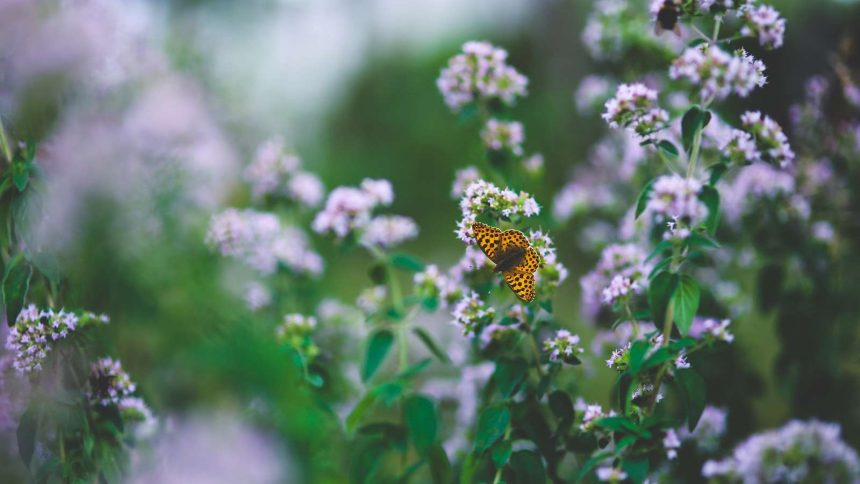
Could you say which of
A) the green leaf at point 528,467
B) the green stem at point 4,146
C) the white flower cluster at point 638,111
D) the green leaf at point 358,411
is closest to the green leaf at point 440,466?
the green leaf at point 358,411

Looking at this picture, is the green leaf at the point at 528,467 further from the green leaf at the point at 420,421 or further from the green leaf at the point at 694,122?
the green leaf at the point at 694,122

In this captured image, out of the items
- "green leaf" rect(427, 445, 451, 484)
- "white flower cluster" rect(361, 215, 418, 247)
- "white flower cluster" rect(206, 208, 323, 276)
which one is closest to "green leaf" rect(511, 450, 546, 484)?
"green leaf" rect(427, 445, 451, 484)

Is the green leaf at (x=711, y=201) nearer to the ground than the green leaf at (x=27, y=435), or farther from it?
farther from it

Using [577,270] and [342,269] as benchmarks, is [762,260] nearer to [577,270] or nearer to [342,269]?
[577,270]

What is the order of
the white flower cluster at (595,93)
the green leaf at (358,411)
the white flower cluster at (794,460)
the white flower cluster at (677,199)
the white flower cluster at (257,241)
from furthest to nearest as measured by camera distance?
the white flower cluster at (595,93) < the white flower cluster at (257,241) < the white flower cluster at (794,460) < the green leaf at (358,411) < the white flower cluster at (677,199)

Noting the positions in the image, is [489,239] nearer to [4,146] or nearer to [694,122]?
[694,122]

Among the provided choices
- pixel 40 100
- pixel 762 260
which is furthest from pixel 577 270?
pixel 40 100

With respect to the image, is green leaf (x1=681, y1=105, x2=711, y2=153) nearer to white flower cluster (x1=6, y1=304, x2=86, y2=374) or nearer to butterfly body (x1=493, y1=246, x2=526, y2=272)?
butterfly body (x1=493, y1=246, x2=526, y2=272)
